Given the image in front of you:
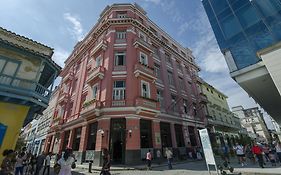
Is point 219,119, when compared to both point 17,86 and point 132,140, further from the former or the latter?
point 17,86

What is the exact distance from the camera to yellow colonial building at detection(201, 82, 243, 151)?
28.2m

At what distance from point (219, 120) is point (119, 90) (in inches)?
984

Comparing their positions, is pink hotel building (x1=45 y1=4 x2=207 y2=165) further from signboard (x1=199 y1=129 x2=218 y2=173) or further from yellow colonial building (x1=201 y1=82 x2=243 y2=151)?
signboard (x1=199 y1=129 x2=218 y2=173)

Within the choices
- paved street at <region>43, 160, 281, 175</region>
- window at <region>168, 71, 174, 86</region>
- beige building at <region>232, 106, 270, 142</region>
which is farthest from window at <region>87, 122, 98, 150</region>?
beige building at <region>232, 106, 270, 142</region>

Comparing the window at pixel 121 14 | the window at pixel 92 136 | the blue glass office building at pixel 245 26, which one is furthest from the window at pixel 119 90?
the window at pixel 121 14

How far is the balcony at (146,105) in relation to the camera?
1570 cm

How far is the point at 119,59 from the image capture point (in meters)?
19.2

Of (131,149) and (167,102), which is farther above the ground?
(167,102)

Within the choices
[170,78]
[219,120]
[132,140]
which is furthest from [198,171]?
[219,120]

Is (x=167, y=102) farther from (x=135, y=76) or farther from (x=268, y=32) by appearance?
(x=268, y=32)

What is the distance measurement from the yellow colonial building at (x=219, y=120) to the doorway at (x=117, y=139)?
17236mm

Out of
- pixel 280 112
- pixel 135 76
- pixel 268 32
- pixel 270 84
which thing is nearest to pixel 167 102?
pixel 135 76

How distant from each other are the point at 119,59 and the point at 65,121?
515 inches

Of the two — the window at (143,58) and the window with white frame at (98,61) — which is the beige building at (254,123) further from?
the window with white frame at (98,61)
